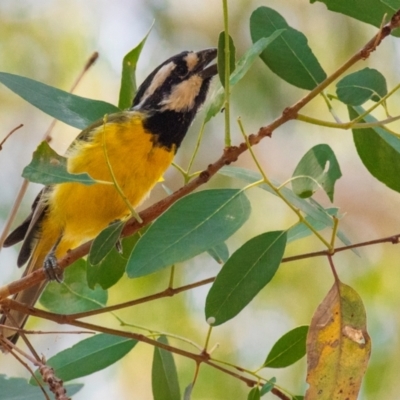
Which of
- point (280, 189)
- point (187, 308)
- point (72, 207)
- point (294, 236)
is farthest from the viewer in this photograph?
point (187, 308)

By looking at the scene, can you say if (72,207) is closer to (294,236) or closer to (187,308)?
(294,236)

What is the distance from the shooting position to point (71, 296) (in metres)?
1.29

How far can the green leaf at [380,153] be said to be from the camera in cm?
98

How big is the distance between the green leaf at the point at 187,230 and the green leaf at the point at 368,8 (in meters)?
0.28

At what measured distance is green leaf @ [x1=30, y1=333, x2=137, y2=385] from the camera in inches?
46.6

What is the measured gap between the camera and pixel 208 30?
3260 mm

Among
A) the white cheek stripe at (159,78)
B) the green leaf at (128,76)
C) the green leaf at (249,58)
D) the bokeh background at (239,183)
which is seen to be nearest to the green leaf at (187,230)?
the green leaf at (249,58)

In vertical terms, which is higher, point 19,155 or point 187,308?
point 19,155

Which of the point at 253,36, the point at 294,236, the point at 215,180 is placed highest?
the point at 215,180

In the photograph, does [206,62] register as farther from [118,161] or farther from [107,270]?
[107,270]

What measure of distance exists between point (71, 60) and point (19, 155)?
0.49 m

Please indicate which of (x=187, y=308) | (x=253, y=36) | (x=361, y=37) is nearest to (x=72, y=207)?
(x=253, y=36)

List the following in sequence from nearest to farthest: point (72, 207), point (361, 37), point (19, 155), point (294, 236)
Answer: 1. point (294, 236)
2. point (72, 207)
3. point (361, 37)
4. point (19, 155)

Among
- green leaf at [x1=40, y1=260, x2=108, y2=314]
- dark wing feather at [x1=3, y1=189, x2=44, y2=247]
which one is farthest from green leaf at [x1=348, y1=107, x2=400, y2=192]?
dark wing feather at [x1=3, y1=189, x2=44, y2=247]
